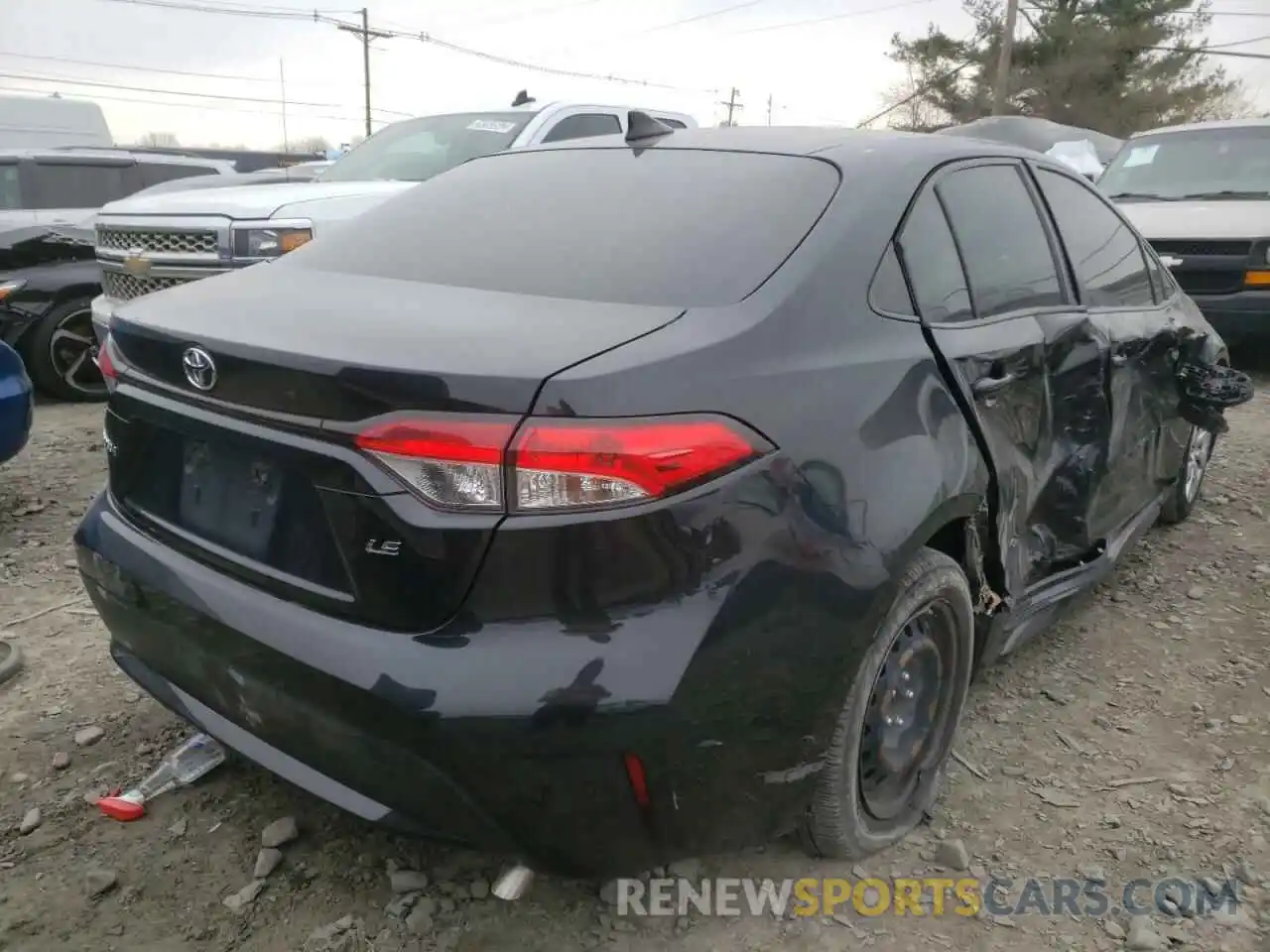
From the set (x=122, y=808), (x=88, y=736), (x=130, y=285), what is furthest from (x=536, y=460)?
(x=130, y=285)

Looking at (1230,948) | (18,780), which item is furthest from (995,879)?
(18,780)

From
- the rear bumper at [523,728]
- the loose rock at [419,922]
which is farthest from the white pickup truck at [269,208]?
the loose rock at [419,922]

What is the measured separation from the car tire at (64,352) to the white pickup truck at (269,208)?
0.65m

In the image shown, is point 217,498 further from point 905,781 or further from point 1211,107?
point 1211,107

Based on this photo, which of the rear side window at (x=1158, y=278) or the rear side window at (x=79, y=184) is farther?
the rear side window at (x=79, y=184)

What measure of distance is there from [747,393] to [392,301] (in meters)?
0.76

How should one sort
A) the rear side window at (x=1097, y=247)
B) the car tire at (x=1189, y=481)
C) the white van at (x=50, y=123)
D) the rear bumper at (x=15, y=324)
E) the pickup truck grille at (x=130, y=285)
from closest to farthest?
the rear side window at (x=1097, y=247)
the car tire at (x=1189, y=481)
the pickup truck grille at (x=130, y=285)
the rear bumper at (x=15, y=324)
the white van at (x=50, y=123)

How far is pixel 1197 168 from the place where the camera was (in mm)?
8258

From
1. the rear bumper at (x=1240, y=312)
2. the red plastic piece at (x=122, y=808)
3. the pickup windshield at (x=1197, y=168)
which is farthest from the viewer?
the pickup windshield at (x=1197, y=168)

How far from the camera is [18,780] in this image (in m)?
2.56

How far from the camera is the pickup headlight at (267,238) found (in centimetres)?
536

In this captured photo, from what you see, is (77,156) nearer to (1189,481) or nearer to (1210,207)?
(1189,481)

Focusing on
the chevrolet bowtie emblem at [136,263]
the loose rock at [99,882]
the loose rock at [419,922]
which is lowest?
the loose rock at [99,882]

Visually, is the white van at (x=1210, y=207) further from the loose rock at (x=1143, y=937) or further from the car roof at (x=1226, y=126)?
the loose rock at (x=1143, y=937)
